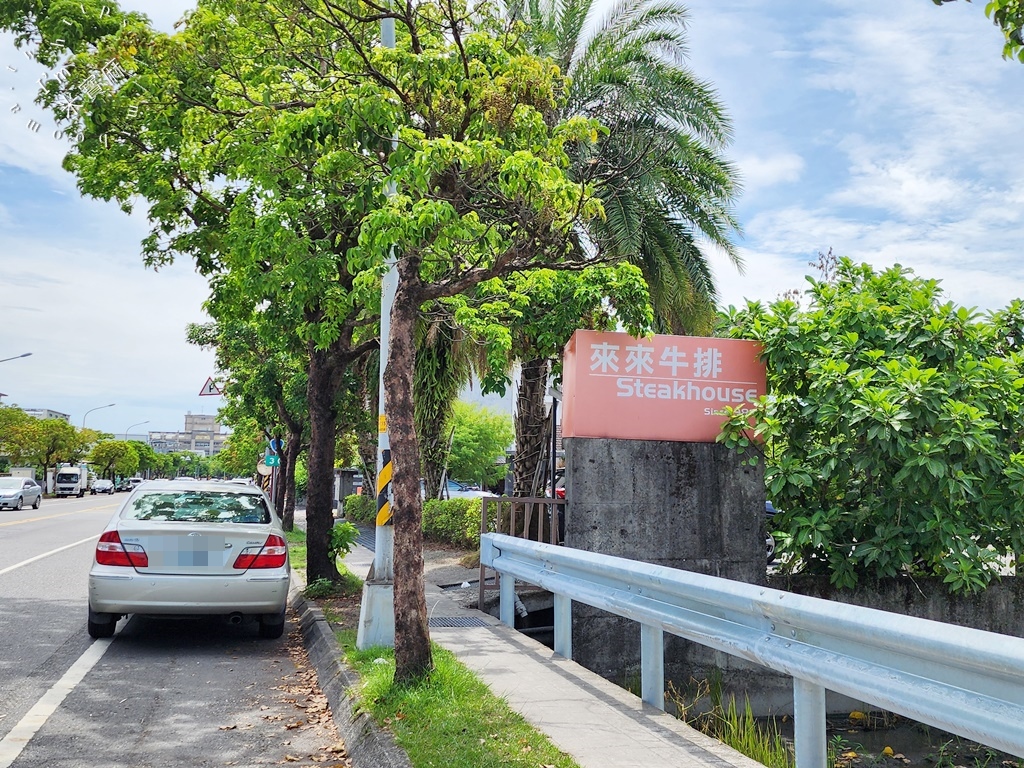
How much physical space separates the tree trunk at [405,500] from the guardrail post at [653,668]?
57.1 inches

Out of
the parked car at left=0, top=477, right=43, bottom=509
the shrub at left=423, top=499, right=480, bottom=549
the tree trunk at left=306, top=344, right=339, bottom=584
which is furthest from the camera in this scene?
the parked car at left=0, top=477, right=43, bottom=509

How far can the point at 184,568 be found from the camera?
7.99 m

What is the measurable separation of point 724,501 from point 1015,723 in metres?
6.02

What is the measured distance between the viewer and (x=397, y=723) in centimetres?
520

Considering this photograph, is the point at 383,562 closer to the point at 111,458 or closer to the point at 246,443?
the point at 246,443

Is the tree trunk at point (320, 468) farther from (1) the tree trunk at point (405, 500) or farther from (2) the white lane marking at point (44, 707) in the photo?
(1) the tree trunk at point (405, 500)

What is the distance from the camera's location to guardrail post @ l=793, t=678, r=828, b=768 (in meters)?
→ 4.26

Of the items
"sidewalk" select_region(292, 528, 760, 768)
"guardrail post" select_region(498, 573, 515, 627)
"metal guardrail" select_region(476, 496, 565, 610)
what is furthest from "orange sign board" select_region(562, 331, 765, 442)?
"sidewalk" select_region(292, 528, 760, 768)

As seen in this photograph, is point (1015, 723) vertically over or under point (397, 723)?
over

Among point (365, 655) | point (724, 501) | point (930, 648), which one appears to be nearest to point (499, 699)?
point (365, 655)

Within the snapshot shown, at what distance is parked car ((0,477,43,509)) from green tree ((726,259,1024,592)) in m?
40.8

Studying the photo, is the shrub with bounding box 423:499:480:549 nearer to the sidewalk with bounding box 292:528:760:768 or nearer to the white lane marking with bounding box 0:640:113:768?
the sidewalk with bounding box 292:528:760:768

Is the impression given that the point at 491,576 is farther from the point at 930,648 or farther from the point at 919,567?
the point at 930,648

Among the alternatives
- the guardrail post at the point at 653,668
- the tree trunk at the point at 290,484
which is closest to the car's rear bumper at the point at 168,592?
the guardrail post at the point at 653,668
